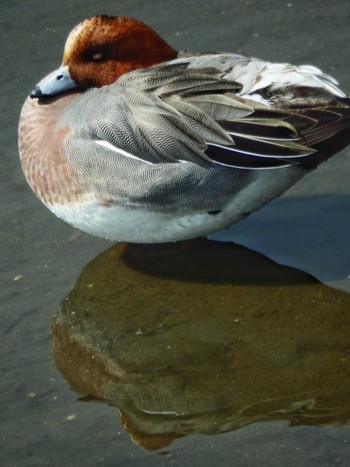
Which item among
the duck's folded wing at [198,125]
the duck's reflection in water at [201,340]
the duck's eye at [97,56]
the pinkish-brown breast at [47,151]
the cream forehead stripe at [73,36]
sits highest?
the cream forehead stripe at [73,36]

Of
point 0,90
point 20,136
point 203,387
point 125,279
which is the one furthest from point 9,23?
point 203,387

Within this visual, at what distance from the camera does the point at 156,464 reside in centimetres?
386

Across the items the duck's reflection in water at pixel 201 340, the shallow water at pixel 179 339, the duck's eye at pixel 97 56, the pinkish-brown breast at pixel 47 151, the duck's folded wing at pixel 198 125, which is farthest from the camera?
the duck's eye at pixel 97 56

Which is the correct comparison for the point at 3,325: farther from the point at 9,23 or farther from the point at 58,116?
the point at 9,23

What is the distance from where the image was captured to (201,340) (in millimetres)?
4535

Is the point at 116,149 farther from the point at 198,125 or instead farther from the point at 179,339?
the point at 179,339

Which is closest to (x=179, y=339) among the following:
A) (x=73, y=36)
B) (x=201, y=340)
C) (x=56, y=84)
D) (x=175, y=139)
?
(x=201, y=340)

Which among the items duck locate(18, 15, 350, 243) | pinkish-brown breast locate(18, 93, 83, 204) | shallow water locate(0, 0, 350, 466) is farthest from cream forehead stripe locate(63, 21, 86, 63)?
shallow water locate(0, 0, 350, 466)

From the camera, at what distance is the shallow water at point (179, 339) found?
3.97 m

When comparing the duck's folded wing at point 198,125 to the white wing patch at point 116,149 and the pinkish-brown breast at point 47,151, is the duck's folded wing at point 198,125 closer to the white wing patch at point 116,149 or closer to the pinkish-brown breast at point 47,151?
the white wing patch at point 116,149

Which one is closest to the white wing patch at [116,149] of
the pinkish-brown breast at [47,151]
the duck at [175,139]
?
the duck at [175,139]

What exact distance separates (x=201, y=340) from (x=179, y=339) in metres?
0.10

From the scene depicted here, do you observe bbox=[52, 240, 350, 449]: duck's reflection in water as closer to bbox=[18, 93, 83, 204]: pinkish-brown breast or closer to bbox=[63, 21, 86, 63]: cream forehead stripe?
bbox=[18, 93, 83, 204]: pinkish-brown breast

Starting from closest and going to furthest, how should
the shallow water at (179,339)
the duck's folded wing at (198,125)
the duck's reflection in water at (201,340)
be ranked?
the shallow water at (179,339)
the duck's reflection in water at (201,340)
the duck's folded wing at (198,125)
